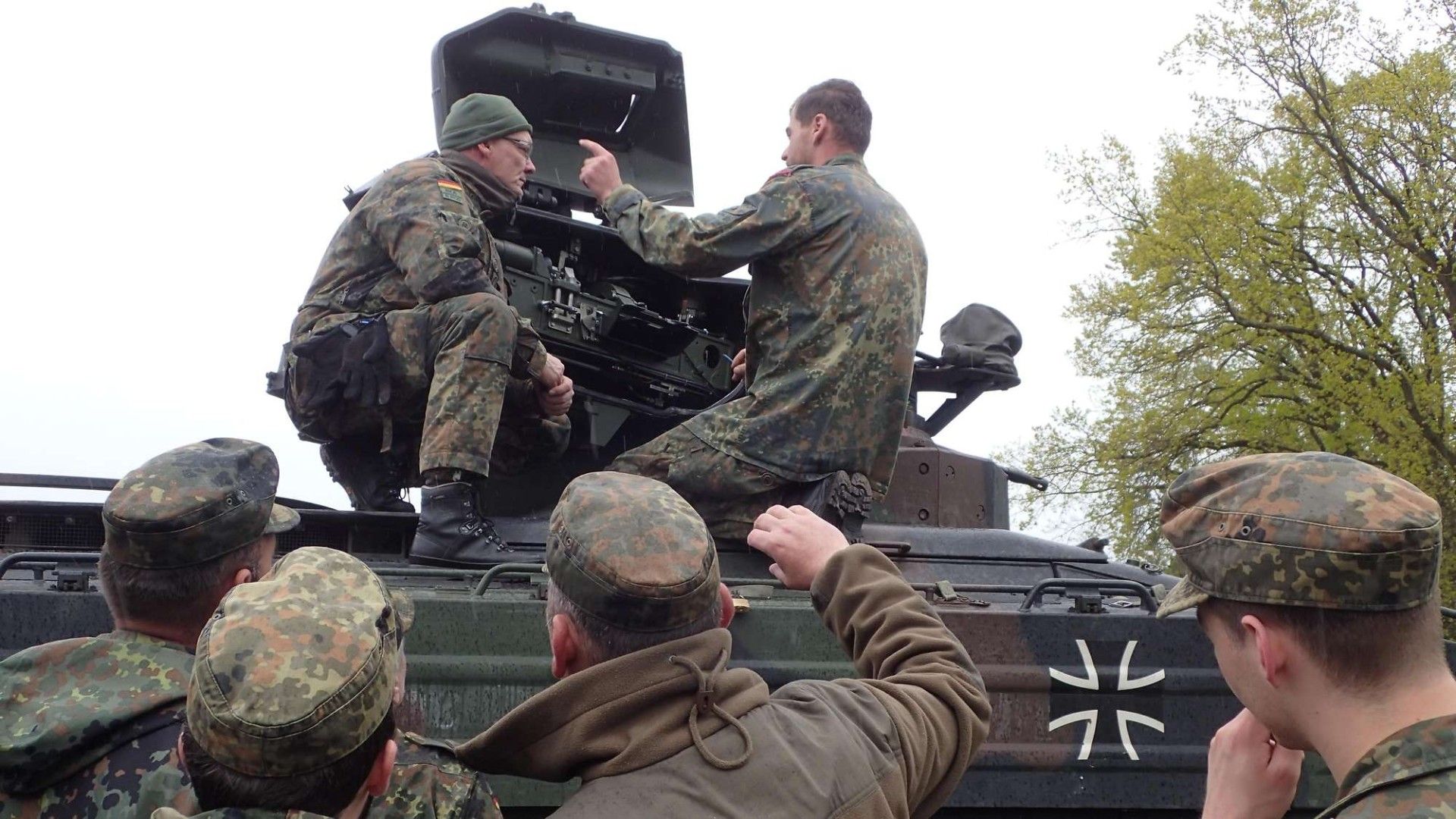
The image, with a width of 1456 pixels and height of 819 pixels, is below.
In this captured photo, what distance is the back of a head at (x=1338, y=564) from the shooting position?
6.37ft

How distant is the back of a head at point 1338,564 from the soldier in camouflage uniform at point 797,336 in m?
2.71

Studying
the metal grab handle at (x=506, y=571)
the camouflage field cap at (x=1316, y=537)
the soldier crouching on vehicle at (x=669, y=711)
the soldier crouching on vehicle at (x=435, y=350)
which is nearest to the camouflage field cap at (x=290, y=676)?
the soldier crouching on vehicle at (x=669, y=711)

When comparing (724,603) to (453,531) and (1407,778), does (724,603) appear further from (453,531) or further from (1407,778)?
(453,531)

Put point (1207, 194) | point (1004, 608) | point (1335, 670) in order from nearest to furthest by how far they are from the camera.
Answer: point (1335, 670) < point (1004, 608) < point (1207, 194)

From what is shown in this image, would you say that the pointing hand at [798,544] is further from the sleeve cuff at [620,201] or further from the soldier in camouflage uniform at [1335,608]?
the sleeve cuff at [620,201]

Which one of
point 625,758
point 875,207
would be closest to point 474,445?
point 875,207

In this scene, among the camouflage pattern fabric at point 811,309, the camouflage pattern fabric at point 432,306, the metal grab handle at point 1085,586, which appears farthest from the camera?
the camouflage pattern fabric at point 811,309

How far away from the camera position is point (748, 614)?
416 centimetres

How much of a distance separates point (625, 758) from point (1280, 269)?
18328 millimetres

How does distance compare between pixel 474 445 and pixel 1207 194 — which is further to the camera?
pixel 1207 194

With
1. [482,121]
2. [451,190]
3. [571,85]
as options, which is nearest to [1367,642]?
[451,190]

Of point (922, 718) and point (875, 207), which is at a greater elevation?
point (875, 207)

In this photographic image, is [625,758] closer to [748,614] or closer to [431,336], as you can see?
[748,614]

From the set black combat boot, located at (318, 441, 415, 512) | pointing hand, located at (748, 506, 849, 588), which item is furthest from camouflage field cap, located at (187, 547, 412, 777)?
black combat boot, located at (318, 441, 415, 512)
